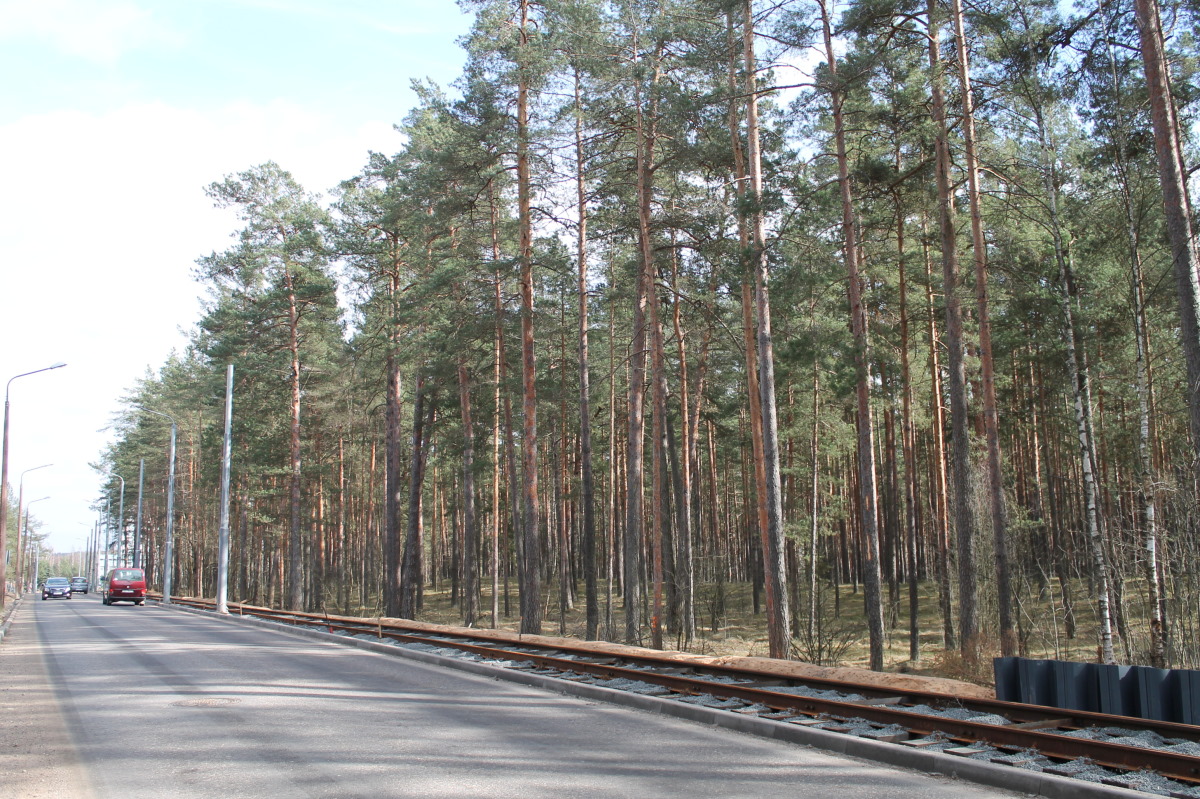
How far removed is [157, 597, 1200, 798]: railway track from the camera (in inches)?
261

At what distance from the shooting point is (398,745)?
8305 millimetres

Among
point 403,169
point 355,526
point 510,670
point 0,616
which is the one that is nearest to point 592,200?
point 403,169

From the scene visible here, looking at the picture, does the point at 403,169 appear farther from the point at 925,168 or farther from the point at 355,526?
the point at 355,526

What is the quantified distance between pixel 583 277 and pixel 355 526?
43.1 metres

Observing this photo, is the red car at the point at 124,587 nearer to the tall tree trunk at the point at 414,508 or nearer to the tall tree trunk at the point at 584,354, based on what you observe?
the tall tree trunk at the point at 414,508

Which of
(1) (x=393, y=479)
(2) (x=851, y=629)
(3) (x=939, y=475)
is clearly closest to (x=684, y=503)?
(3) (x=939, y=475)

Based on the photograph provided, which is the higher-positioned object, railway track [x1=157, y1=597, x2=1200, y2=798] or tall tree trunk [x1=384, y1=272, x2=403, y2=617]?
tall tree trunk [x1=384, y1=272, x2=403, y2=617]

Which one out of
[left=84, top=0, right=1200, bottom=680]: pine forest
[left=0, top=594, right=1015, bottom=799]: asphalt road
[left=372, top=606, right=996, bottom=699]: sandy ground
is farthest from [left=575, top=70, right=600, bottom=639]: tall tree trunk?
[left=0, top=594, right=1015, bottom=799]: asphalt road

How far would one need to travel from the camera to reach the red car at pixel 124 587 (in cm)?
4669

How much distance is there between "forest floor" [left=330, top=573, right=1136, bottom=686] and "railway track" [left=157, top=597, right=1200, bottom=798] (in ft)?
14.8

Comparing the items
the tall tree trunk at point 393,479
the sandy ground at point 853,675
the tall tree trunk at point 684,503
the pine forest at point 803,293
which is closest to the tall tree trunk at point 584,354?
the pine forest at point 803,293

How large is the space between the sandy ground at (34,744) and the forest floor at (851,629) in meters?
11.0

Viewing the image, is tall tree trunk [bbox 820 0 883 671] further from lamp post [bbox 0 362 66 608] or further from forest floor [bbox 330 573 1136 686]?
lamp post [bbox 0 362 66 608]

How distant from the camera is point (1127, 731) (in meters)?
7.89
